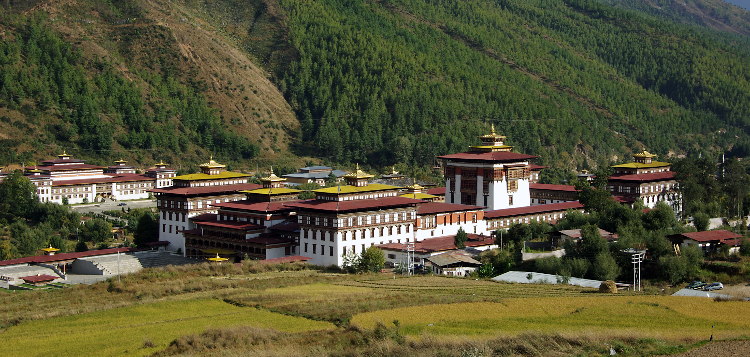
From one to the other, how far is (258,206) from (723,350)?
4448 centimetres

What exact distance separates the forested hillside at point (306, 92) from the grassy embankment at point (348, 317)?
66.2 m

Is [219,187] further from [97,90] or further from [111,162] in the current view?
[97,90]

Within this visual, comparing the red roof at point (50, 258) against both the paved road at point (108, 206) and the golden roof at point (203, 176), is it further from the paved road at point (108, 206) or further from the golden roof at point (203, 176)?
the paved road at point (108, 206)

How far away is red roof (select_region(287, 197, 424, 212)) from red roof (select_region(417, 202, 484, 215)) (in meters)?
2.61

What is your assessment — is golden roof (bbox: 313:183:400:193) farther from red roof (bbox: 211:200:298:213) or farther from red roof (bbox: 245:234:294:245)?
red roof (bbox: 245:234:294:245)

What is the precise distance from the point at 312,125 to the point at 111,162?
38765 mm

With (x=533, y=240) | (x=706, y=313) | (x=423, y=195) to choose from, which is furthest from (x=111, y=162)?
(x=706, y=313)

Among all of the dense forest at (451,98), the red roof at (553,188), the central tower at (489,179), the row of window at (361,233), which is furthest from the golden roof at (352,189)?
the dense forest at (451,98)

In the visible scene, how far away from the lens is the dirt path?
38719 mm

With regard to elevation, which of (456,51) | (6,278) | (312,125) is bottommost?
(6,278)

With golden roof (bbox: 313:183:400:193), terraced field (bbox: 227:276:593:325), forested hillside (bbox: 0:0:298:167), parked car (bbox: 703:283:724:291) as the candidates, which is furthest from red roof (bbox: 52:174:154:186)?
parked car (bbox: 703:283:724:291)

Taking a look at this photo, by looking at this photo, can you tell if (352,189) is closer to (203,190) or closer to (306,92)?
(203,190)

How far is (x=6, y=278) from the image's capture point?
6944cm

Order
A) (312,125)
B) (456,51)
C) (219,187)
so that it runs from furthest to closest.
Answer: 1. (456,51)
2. (312,125)
3. (219,187)
